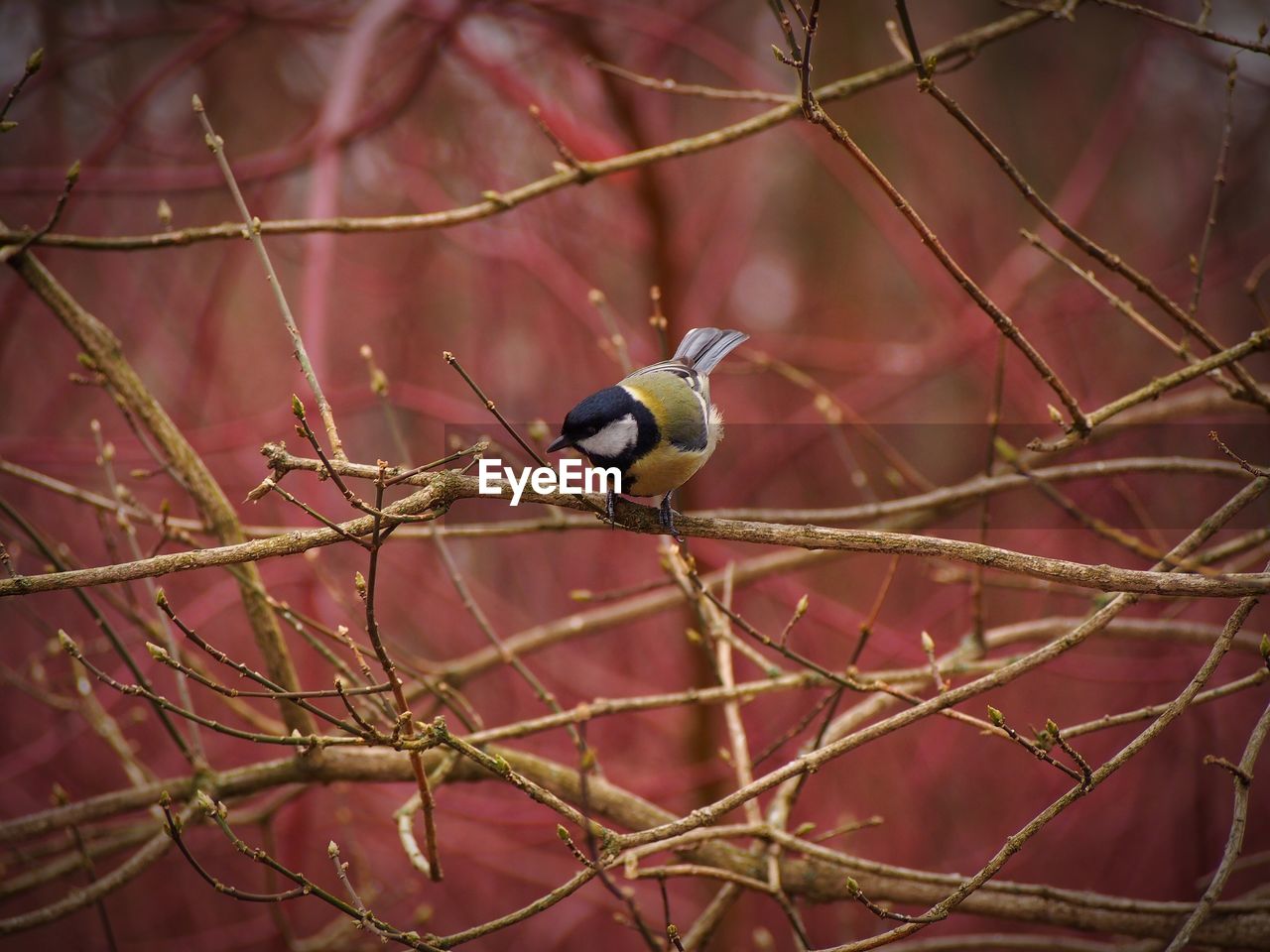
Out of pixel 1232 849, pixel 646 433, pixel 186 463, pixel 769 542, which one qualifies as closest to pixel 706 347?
pixel 646 433

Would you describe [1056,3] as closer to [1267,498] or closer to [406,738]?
[406,738]

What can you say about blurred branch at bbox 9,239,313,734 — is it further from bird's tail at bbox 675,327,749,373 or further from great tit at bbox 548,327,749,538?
bird's tail at bbox 675,327,749,373

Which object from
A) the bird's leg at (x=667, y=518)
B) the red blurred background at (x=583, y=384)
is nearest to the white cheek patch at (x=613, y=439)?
the bird's leg at (x=667, y=518)

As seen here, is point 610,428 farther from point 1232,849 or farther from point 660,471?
point 1232,849

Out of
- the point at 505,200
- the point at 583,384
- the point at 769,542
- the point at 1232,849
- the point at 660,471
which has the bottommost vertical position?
the point at 1232,849

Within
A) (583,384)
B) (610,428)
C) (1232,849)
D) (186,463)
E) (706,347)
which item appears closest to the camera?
(1232,849)

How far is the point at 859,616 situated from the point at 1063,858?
3.38 ft

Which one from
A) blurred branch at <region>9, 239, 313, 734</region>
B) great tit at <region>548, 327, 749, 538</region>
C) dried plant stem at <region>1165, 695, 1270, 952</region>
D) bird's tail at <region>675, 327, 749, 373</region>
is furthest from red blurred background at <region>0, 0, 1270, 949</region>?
→ dried plant stem at <region>1165, 695, 1270, 952</region>

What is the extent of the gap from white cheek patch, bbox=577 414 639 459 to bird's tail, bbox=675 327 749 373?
400mm

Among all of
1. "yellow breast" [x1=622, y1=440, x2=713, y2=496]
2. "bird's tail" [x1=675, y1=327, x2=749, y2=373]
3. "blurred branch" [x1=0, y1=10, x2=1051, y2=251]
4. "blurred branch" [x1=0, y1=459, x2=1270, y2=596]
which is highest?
"blurred branch" [x1=0, y1=10, x2=1051, y2=251]

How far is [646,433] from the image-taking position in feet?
4.61

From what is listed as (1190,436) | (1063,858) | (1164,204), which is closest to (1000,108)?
(1164,204)

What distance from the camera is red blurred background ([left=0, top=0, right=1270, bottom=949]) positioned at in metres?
2.70

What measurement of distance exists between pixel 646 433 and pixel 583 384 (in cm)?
157
